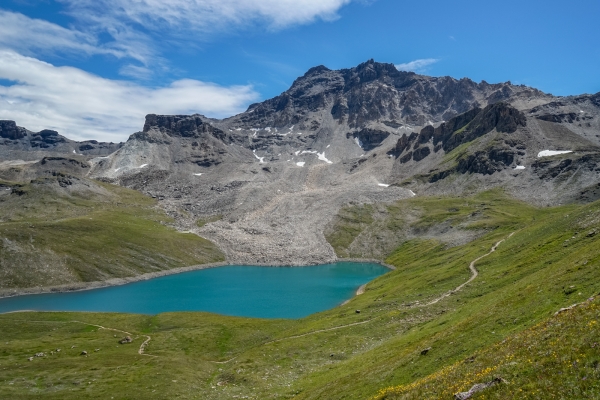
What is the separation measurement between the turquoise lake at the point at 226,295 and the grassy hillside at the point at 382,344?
1742cm

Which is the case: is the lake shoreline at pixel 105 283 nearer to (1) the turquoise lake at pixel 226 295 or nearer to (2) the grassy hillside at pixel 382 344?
(1) the turquoise lake at pixel 226 295

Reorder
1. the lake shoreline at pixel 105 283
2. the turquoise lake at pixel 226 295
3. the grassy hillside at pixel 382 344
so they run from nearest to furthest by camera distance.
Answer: the grassy hillside at pixel 382 344 → the turquoise lake at pixel 226 295 → the lake shoreline at pixel 105 283

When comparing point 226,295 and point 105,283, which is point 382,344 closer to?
point 226,295

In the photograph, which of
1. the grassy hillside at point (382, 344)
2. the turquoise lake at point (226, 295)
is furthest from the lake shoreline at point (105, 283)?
the grassy hillside at point (382, 344)

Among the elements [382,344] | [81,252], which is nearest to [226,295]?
[81,252]

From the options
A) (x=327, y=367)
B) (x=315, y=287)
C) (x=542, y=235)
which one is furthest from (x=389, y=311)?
(x=315, y=287)

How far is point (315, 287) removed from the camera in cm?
14262

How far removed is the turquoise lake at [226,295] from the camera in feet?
388

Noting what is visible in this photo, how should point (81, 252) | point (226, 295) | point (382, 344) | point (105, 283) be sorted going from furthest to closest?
point (81, 252) → point (105, 283) → point (226, 295) → point (382, 344)

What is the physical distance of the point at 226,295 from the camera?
5335 inches

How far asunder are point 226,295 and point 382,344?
9033cm

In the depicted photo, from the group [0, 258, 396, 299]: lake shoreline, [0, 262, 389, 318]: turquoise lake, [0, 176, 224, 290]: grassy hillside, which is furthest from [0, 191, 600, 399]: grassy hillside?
[0, 176, 224, 290]: grassy hillside

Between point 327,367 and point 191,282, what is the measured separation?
116978 mm

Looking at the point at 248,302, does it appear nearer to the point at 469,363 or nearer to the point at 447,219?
the point at 469,363
